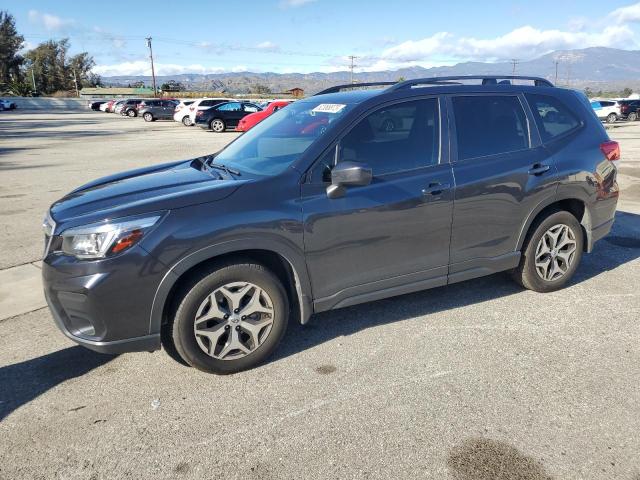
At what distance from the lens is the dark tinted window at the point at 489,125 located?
3.92 m

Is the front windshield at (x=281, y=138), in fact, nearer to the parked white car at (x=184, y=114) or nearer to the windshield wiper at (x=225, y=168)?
the windshield wiper at (x=225, y=168)

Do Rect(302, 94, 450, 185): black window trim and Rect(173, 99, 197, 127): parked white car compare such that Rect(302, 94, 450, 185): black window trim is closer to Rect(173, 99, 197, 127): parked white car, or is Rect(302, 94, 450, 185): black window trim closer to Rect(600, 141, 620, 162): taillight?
Rect(600, 141, 620, 162): taillight

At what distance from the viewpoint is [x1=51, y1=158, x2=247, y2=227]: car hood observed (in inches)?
118

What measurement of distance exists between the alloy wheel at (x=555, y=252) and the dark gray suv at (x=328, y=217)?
0.01 meters

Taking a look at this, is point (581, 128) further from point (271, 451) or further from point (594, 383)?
point (271, 451)

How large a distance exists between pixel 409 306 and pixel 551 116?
210cm

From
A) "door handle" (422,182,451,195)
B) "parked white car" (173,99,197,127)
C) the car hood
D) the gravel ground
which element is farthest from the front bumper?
"parked white car" (173,99,197,127)

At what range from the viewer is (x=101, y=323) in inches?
115

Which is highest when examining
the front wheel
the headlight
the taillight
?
the taillight

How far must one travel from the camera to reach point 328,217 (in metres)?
3.32

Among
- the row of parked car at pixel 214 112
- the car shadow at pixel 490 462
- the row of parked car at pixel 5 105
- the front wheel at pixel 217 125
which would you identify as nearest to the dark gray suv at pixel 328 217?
the car shadow at pixel 490 462

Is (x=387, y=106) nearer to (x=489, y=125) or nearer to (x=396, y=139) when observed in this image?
(x=396, y=139)

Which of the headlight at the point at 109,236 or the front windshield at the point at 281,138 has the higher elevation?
the front windshield at the point at 281,138

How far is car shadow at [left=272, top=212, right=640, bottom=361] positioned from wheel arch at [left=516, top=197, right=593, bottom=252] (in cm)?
52
